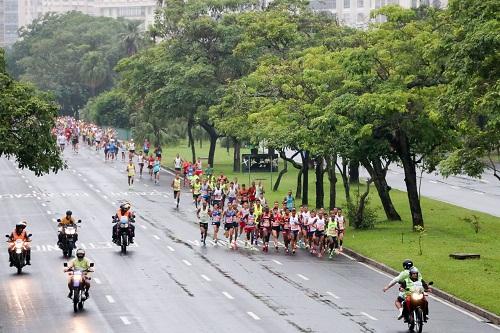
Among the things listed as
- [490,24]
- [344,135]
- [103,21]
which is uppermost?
[103,21]

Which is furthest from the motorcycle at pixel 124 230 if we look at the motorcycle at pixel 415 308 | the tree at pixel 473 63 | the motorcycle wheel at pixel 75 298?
the motorcycle at pixel 415 308

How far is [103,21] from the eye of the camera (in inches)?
7313

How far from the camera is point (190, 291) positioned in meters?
35.0

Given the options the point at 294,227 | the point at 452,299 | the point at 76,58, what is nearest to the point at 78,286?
the point at 452,299

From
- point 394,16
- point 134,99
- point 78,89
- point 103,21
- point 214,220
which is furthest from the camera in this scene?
point 103,21

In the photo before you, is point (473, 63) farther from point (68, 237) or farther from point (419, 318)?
point (68, 237)

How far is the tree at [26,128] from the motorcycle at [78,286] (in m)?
5.49

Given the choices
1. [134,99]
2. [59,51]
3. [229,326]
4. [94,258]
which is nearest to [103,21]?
[59,51]

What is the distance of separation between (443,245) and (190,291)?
13.4 m

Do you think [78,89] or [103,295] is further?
[78,89]

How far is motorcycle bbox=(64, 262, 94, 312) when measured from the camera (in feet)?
103

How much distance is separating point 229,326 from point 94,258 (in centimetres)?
1357

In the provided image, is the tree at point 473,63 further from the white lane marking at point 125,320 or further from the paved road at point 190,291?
the white lane marking at point 125,320

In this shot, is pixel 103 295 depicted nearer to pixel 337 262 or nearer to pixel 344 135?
pixel 337 262
